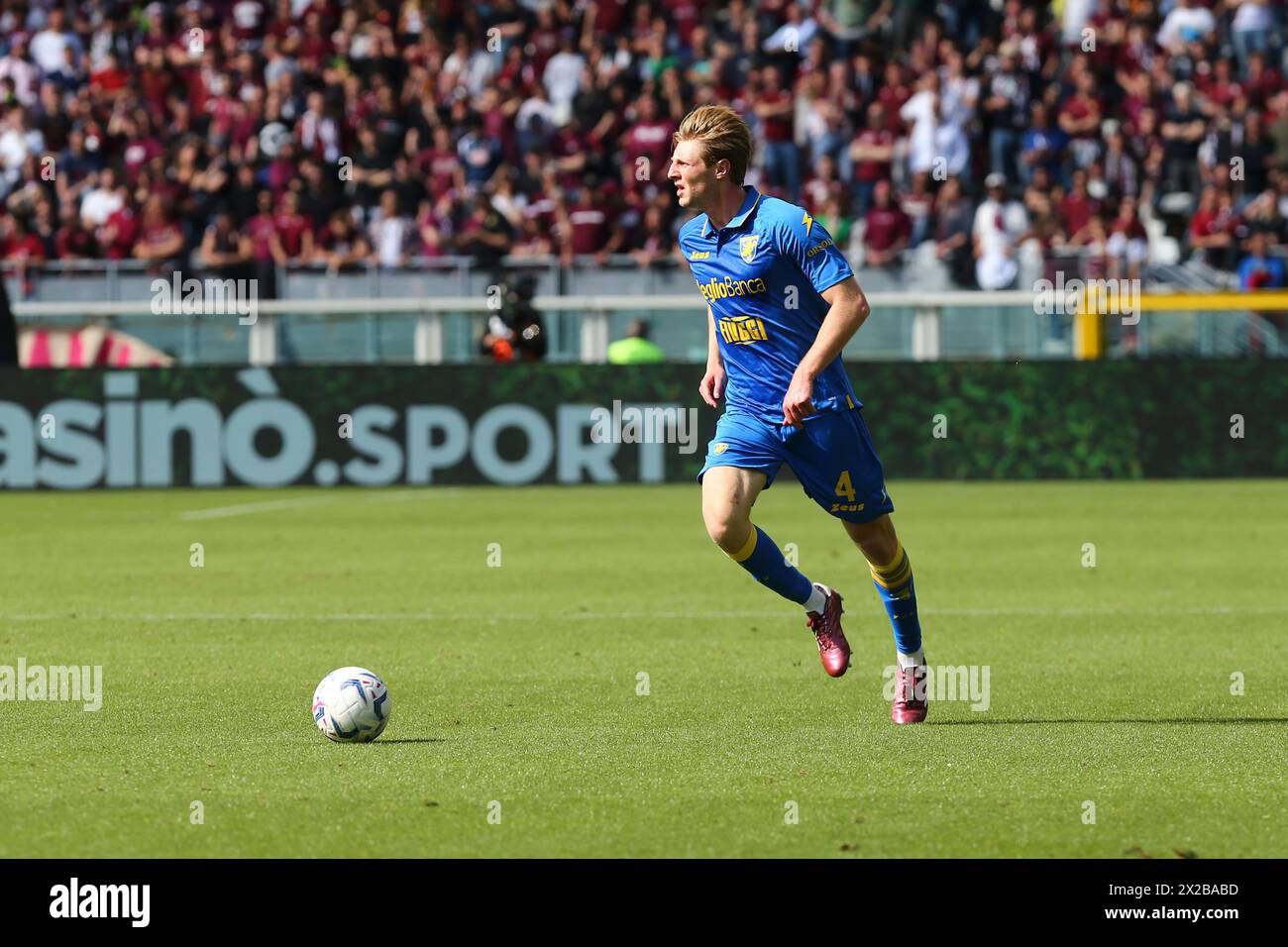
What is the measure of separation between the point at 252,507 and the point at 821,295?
13.0 metres

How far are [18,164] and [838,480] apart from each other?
71.8 ft

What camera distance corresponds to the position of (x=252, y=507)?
20047 mm

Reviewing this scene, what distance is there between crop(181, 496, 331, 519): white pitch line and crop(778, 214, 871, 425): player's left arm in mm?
11970

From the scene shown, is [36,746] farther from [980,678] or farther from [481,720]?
[980,678]

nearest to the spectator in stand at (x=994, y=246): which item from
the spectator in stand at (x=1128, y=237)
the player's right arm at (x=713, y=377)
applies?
the spectator in stand at (x=1128, y=237)

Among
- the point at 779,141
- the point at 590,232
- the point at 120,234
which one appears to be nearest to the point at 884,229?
the point at 779,141

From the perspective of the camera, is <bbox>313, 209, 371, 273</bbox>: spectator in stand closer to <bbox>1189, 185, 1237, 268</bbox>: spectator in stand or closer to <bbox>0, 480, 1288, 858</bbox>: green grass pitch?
<bbox>0, 480, 1288, 858</bbox>: green grass pitch

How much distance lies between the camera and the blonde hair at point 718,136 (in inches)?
309

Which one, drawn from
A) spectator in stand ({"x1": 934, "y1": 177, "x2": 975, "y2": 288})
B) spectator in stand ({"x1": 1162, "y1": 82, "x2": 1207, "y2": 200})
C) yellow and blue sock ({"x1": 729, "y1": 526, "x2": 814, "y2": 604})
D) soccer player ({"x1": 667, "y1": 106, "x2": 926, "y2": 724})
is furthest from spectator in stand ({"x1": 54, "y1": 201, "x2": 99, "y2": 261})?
yellow and blue sock ({"x1": 729, "y1": 526, "x2": 814, "y2": 604})

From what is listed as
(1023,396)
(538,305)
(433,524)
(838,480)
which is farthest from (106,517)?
(838,480)

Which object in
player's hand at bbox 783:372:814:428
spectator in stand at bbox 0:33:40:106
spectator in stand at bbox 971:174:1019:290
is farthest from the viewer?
spectator in stand at bbox 0:33:40:106

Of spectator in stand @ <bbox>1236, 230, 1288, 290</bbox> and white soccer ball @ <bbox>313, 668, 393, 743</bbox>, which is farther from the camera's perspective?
spectator in stand @ <bbox>1236, 230, 1288, 290</bbox>

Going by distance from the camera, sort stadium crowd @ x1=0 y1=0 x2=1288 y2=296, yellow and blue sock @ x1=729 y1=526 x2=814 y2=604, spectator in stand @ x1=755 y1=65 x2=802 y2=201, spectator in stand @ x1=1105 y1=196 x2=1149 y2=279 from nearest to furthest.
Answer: yellow and blue sock @ x1=729 y1=526 x2=814 y2=604, spectator in stand @ x1=1105 y1=196 x2=1149 y2=279, stadium crowd @ x1=0 y1=0 x2=1288 y2=296, spectator in stand @ x1=755 y1=65 x2=802 y2=201

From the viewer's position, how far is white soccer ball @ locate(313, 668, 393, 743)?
7.56m
